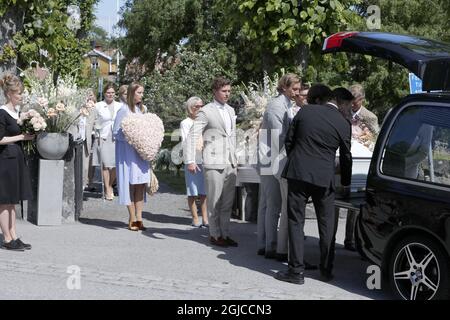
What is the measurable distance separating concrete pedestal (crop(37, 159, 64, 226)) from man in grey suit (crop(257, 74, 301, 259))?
10.0ft

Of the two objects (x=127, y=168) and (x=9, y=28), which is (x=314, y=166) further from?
(x=9, y=28)

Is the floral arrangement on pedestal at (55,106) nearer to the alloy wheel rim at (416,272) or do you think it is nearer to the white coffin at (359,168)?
the white coffin at (359,168)

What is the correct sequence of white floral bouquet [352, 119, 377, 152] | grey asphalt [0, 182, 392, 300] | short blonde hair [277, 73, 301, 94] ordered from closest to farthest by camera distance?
1. grey asphalt [0, 182, 392, 300]
2. short blonde hair [277, 73, 301, 94]
3. white floral bouquet [352, 119, 377, 152]

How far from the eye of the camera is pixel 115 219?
35.6 ft

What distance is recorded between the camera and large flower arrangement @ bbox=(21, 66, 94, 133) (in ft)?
32.4

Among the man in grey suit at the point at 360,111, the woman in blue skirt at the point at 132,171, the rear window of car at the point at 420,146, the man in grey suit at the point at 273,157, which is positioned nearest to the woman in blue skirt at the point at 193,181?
the woman in blue skirt at the point at 132,171

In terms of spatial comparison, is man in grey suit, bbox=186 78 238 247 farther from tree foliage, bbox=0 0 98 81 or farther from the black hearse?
tree foliage, bbox=0 0 98 81

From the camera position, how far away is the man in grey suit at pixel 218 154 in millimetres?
8625

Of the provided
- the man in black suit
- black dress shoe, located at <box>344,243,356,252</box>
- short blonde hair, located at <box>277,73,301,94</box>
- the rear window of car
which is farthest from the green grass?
the rear window of car

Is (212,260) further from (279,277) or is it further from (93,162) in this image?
(93,162)

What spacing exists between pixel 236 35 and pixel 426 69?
26.2m

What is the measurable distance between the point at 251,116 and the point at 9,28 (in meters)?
3.94

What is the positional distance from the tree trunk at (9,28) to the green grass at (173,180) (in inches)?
171

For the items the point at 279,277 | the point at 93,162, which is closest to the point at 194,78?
the point at 93,162
